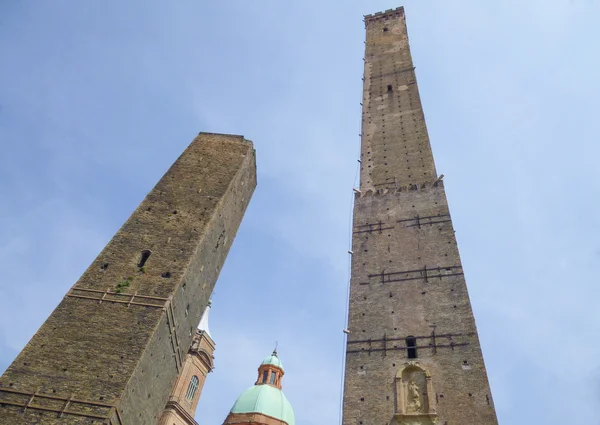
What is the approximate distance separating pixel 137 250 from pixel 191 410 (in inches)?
524

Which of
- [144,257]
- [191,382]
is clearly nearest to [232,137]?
[144,257]

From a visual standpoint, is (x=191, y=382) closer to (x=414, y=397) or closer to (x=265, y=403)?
(x=265, y=403)

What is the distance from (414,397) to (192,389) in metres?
14.6

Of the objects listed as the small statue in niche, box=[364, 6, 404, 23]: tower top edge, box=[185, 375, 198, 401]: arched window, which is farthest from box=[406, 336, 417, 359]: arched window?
box=[364, 6, 404, 23]: tower top edge

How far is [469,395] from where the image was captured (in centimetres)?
1076

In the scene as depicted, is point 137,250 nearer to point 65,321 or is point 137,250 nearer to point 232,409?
point 65,321

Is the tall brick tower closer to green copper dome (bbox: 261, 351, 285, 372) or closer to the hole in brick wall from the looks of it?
Answer: the hole in brick wall

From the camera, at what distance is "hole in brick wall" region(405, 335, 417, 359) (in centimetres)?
1193

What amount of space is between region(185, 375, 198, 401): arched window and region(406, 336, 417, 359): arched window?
1364 centimetres

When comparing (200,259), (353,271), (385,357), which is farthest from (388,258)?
(200,259)

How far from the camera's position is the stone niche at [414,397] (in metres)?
10.7

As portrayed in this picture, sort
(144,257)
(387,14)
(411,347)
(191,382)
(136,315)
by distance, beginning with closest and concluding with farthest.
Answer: (136,315), (144,257), (411,347), (191,382), (387,14)

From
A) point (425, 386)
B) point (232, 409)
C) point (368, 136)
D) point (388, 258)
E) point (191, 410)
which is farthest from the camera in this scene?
point (232, 409)

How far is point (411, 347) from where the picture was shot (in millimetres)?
12078
